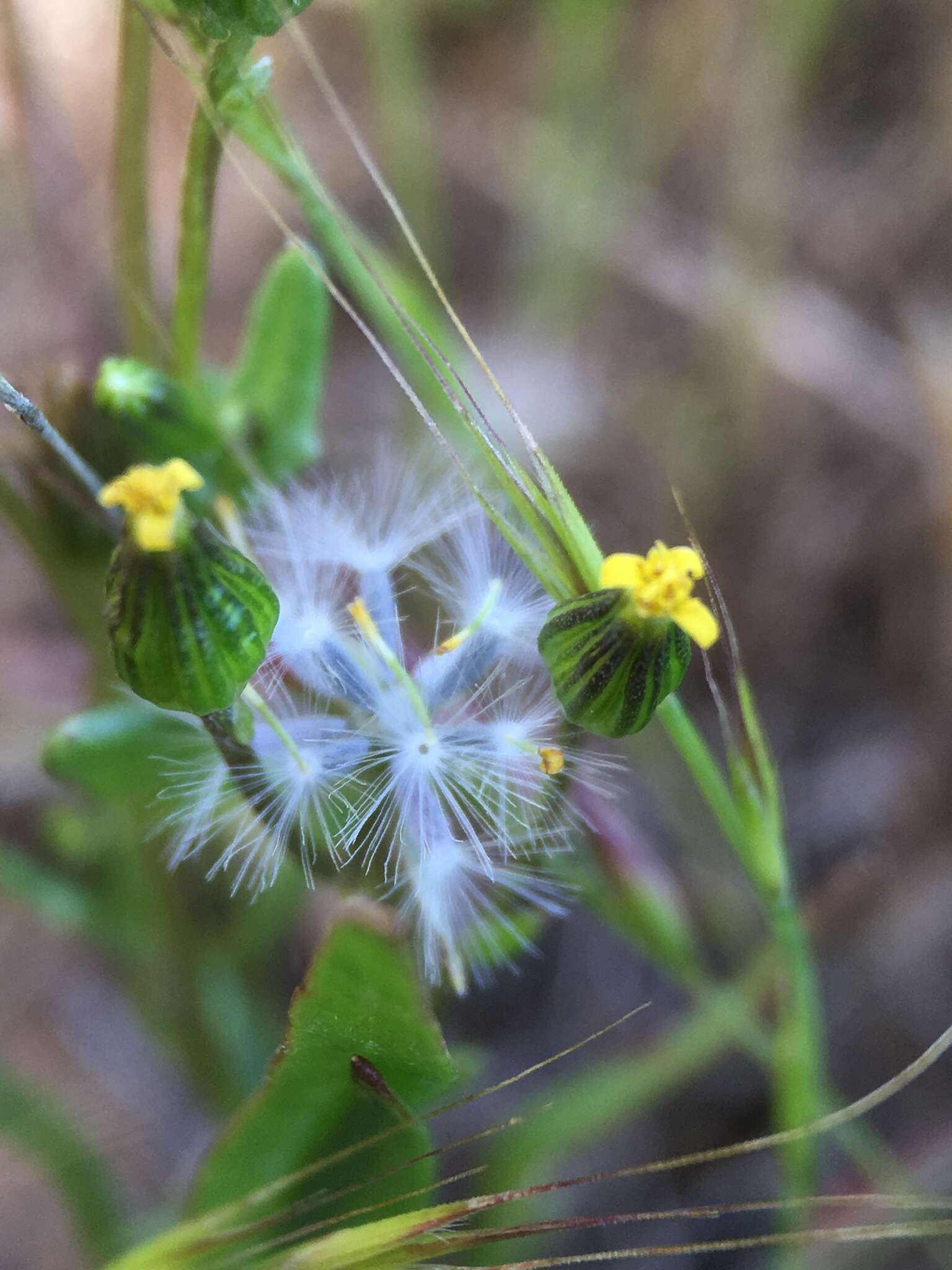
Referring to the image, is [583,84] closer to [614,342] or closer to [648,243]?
[648,243]

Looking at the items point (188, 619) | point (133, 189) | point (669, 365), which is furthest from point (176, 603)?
point (669, 365)

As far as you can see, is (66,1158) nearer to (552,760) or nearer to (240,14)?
(552,760)

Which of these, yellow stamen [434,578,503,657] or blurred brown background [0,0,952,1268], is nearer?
yellow stamen [434,578,503,657]

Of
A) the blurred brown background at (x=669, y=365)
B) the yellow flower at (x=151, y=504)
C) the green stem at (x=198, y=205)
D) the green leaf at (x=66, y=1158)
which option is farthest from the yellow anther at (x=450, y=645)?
the green leaf at (x=66, y=1158)

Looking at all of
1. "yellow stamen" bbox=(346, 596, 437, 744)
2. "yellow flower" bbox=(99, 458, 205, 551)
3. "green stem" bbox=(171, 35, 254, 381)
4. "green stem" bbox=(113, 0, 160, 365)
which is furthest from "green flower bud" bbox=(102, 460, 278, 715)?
"green stem" bbox=(113, 0, 160, 365)

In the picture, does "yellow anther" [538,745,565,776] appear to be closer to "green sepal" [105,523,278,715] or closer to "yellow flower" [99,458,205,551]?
"green sepal" [105,523,278,715]

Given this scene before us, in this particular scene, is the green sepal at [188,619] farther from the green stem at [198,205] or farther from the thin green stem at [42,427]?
the green stem at [198,205]
